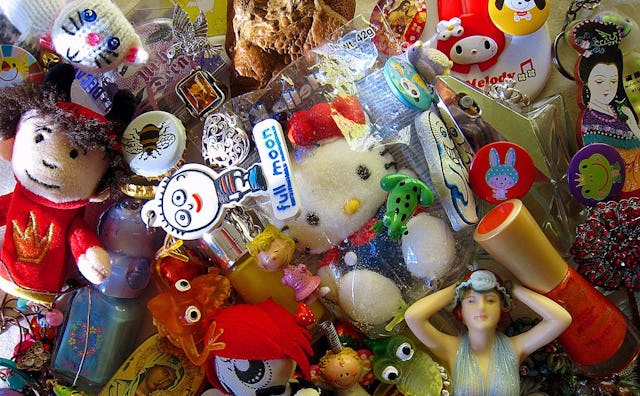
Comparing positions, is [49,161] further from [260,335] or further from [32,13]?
[260,335]

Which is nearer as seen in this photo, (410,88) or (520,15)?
(410,88)

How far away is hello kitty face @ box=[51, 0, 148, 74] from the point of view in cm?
93

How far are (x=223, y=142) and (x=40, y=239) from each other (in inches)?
12.1

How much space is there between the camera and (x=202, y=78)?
108 centimetres

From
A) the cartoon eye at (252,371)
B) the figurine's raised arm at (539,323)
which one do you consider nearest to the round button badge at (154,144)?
the cartoon eye at (252,371)

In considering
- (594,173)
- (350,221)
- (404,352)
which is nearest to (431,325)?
(404,352)

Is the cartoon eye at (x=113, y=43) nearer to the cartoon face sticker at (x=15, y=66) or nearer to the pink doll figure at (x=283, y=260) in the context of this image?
the cartoon face sticker at (x=15, y=66)

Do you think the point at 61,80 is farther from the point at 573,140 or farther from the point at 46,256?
the point at 573,140

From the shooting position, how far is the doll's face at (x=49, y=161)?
933 mm

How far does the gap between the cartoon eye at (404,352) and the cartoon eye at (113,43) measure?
1.96ft

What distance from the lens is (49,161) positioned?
3.06 feet

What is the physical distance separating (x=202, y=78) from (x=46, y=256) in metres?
0.37

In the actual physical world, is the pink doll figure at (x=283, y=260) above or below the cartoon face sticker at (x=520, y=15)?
below

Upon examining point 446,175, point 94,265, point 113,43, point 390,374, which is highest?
point 113,43
